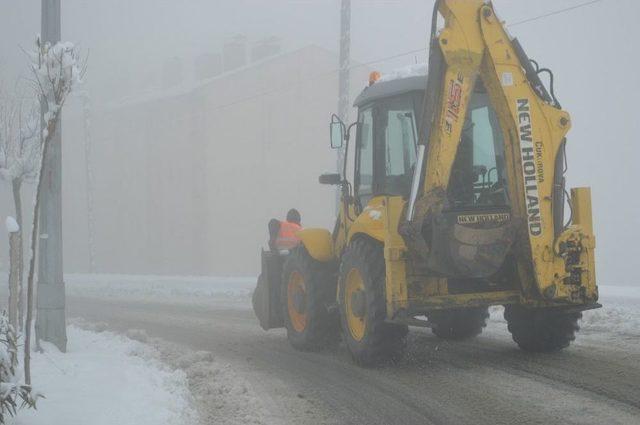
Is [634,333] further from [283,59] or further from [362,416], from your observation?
[283,59]

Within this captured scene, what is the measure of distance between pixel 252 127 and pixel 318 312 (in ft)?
83.9

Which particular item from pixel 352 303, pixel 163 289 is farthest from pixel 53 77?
pixel 163 289

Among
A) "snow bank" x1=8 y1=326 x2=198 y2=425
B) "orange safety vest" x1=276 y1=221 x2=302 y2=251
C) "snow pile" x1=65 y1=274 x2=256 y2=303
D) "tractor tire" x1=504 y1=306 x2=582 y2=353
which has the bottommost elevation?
"snow pile" x1=65 y1=274 x2=256 y2=303

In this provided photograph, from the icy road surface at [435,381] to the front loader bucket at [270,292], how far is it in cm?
31

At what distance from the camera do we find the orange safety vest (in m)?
10.4

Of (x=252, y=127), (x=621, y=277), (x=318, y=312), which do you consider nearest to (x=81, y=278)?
(x=252, y=127)

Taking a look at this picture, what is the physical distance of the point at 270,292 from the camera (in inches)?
376

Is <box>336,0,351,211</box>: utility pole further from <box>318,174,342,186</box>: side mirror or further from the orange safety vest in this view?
<box>318,174,342,186</box>: side mirror

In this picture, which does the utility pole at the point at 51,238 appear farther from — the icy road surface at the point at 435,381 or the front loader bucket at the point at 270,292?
the front loader bucket at the point at 270,292

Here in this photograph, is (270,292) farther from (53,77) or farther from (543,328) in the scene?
(53,77)

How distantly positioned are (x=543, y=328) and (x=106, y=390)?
4.26 m

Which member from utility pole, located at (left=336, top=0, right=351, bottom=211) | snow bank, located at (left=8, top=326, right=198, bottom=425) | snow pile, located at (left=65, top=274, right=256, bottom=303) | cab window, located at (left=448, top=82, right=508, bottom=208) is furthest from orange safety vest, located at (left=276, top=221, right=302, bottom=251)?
snow pile, located at (left=65, top=274, right=256, bottom=303)

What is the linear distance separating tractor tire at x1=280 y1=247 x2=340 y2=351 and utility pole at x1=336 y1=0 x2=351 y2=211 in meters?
8.42

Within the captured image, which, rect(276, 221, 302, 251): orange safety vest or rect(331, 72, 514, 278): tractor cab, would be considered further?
rect(276, 221, 302, 251): orange safety vest
